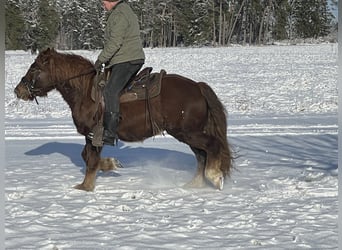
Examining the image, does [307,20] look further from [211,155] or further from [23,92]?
[23,92]

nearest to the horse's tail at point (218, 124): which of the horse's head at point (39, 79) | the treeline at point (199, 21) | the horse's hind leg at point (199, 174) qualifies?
the horse's hind leg at point (199, 174)

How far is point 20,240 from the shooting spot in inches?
191

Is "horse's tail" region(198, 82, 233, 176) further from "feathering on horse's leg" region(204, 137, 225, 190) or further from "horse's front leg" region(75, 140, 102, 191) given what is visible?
"horse's front leg" region(75, 140, 102, 191)

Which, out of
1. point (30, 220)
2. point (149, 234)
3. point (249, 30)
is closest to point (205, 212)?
point (149, 234)

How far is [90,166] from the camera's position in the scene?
23.2 ft

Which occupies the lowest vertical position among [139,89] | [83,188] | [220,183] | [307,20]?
[83,188]

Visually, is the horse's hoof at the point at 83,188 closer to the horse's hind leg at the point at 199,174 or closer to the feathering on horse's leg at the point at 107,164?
the feathering on horse's leg at the point at 107,164

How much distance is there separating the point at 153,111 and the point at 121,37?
1010 millimetres

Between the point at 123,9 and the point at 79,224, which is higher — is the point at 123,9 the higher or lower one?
the higher one

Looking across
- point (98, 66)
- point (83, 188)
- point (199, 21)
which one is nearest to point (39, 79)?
point (98, 66)

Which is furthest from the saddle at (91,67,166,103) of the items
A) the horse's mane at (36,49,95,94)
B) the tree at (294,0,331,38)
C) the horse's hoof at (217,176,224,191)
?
the tree at (294,0,331,38)

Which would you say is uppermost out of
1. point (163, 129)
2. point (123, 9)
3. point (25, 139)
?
point (123, 9)

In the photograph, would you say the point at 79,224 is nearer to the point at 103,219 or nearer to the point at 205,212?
the point at 103,219

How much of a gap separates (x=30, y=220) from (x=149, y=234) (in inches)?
50.8
